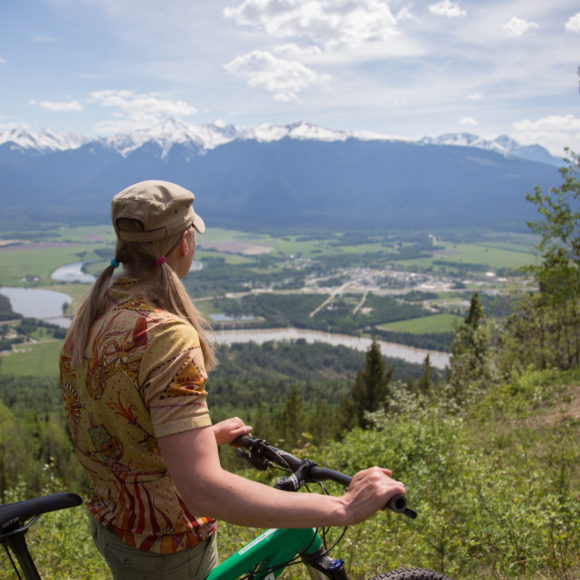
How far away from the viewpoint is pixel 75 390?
181 centimetres

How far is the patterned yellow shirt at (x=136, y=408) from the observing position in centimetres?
153

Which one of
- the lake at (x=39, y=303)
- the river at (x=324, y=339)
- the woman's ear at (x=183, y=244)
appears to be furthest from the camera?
the lake at (x=39, y=303)

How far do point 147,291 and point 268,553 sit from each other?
47.2 inches

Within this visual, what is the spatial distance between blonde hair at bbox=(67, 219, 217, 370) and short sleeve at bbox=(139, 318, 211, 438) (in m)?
0.22

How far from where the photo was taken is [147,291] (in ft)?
5.82

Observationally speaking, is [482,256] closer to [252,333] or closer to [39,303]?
[252,333]

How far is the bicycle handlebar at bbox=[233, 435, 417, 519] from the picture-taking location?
6.77 ft

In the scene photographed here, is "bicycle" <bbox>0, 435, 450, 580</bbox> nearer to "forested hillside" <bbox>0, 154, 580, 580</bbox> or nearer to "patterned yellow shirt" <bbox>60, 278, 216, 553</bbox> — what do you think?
"patterned yellow shirt" <bbox>60, 278, 216, 553</bbox>

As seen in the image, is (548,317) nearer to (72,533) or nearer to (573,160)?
(573,160)

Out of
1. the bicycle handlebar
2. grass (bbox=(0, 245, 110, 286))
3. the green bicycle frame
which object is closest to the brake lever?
the bicycle handlebar

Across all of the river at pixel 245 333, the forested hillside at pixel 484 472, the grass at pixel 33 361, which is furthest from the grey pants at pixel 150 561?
the grass at pixel 33 361

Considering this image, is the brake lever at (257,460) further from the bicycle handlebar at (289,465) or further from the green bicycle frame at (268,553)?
the green bicycle frame at (268,553)

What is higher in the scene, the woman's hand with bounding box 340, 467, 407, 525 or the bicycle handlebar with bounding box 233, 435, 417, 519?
the woman's hand with bounding box 340, 467, 407, 525

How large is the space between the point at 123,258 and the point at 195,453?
2.74ft
